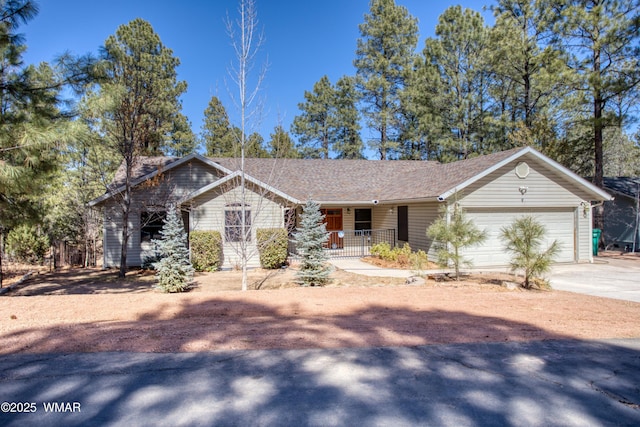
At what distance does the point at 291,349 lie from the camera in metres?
4.40

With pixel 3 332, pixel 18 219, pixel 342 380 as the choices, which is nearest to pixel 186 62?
pixel 18 219

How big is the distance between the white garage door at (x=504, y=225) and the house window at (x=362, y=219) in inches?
252

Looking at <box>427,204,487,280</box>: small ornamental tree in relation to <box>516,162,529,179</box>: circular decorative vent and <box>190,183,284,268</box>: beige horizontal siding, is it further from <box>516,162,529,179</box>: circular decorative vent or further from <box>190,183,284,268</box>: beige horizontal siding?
<box>190,183,284,268</box>: beige horizontal siding

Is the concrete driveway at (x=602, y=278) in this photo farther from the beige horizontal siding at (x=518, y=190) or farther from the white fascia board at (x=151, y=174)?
the white fascia board at (x=151, y=174)

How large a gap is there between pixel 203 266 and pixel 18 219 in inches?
222

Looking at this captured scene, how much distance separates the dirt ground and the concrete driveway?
131 centimetres

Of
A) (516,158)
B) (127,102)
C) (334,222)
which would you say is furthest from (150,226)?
(516,158)

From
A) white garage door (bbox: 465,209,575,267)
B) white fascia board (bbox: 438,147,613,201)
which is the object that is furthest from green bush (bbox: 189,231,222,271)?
white garage door (bbox: 465,209,575,267)

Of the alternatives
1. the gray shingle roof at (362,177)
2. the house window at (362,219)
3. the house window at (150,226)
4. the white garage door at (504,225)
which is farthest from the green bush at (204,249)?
the white garage door at (504,225)

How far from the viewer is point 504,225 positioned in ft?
47.1

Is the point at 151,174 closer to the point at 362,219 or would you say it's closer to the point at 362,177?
the point at 362,219

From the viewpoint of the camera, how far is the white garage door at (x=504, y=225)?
1409 centimetres

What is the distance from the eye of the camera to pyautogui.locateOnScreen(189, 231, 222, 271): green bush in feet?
45.1

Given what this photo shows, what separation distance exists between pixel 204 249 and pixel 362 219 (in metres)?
8.73
